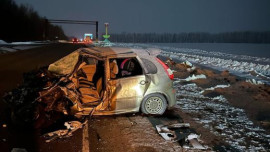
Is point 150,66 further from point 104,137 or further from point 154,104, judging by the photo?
point 104,137

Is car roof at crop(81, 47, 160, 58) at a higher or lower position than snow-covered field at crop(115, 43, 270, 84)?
higher

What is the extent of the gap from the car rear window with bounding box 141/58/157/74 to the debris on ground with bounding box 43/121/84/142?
Result: 6.62ft

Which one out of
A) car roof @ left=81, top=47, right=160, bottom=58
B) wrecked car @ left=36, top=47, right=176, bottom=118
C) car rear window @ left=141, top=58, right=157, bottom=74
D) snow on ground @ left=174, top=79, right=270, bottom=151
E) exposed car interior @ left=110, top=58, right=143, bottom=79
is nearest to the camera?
snow on ground @ left=174, top=79, right=270, bottom=151

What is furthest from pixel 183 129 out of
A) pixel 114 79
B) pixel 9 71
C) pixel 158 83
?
pixel 9 71

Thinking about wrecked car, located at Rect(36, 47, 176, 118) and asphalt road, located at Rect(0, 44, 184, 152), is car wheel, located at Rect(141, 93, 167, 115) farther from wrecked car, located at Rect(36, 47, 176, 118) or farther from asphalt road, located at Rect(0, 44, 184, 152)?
asphalt road, located at Rect(0, 44, 184, 152)

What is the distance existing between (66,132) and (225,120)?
3.88 m

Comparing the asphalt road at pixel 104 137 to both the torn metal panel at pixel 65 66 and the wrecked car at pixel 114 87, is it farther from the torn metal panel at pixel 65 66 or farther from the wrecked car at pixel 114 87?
the torn metal panel at pixel 65 66

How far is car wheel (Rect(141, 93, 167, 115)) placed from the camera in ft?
20.2

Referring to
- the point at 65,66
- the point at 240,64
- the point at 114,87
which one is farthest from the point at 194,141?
the point at 240,64

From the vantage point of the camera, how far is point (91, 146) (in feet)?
14.9

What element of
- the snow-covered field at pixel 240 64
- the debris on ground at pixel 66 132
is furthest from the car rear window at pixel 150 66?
the snow-covered field at pixel 240 64

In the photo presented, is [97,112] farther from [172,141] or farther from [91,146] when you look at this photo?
[172,141]

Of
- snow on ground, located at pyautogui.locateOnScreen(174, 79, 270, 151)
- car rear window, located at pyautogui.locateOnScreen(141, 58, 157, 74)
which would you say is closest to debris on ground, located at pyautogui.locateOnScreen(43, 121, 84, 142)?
car rear window, located at pyautogui.locateOnScreen(141, 58, 157, 74)

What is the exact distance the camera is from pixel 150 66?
20.2ft
